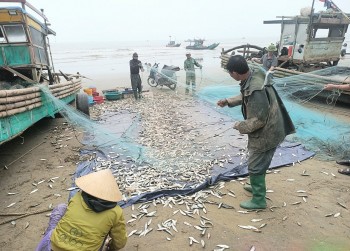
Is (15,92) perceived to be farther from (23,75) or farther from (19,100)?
(23,75)

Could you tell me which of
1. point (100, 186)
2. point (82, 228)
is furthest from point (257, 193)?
point (82, 228)

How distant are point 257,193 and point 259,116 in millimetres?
1319

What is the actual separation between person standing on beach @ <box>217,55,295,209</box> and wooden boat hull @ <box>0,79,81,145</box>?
4.40 meters

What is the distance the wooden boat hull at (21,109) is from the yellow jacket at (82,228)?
3.43 m

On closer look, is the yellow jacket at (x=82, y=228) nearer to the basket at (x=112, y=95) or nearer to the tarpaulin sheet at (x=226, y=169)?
the tarpaulin sheet at (x=226, y=169)

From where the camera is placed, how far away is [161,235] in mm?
3963

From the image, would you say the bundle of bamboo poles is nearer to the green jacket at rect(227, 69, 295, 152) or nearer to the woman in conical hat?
the woman in conical hat

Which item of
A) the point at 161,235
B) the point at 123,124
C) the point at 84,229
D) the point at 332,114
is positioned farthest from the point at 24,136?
the point at 332,114

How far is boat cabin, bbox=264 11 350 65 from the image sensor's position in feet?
42.5

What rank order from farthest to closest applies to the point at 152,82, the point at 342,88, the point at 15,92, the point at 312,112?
the point at 152,82, the point at 312,112, the point at 15,92, the point at 342,88

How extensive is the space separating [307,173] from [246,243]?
2617mm

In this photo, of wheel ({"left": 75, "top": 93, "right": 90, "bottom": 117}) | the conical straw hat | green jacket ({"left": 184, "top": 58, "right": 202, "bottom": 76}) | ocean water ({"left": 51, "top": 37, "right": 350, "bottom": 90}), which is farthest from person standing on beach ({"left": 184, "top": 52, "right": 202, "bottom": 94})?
the conical straw hat

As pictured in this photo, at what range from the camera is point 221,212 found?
441cm

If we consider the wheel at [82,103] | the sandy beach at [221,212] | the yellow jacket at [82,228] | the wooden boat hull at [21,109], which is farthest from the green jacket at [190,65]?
the yellow jacket at [82,228]
